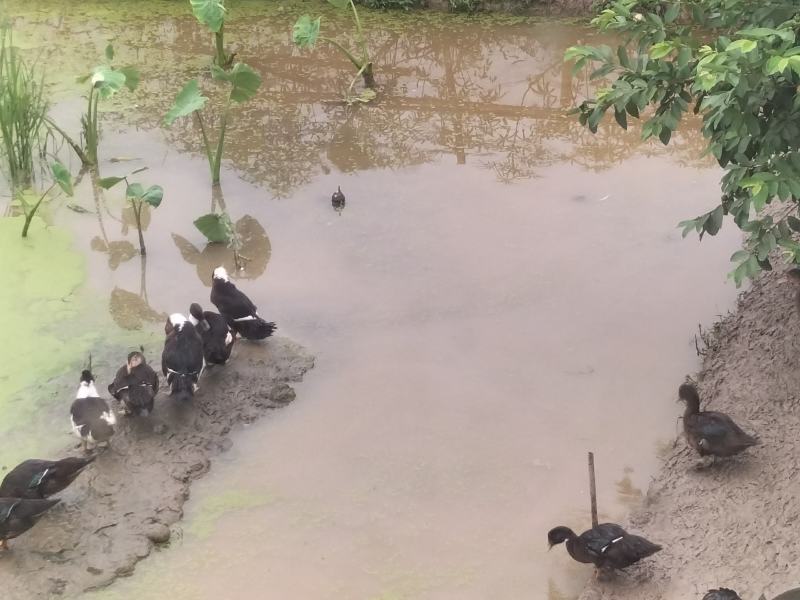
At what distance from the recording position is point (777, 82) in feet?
15.0

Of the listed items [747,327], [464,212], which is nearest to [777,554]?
[747,327]

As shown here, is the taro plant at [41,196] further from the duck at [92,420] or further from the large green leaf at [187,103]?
the duck at [92,420]

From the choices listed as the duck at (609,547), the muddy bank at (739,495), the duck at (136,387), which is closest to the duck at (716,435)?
the muddy bank at (739,495)

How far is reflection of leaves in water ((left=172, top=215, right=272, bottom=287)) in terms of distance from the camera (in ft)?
25.3

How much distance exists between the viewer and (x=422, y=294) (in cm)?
737

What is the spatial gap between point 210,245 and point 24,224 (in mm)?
Answer: 1708

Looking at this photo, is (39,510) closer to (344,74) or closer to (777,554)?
(777,554)

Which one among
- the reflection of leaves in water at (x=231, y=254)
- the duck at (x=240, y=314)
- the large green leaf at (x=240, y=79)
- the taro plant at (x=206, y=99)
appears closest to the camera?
the duck at (x=240, y=314)

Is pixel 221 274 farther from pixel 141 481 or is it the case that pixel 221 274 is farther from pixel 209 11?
pixel 209 11

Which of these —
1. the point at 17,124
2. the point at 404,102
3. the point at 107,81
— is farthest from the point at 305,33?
the point at 17,124

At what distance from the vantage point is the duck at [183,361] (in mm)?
6074

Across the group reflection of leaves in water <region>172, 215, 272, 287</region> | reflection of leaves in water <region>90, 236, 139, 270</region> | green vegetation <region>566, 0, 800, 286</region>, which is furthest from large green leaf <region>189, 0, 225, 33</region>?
green vegetation <region>566, 0, 800, 286</region>

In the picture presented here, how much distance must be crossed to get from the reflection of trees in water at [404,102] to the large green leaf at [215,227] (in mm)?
1016

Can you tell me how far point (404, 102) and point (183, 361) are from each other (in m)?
5.37
